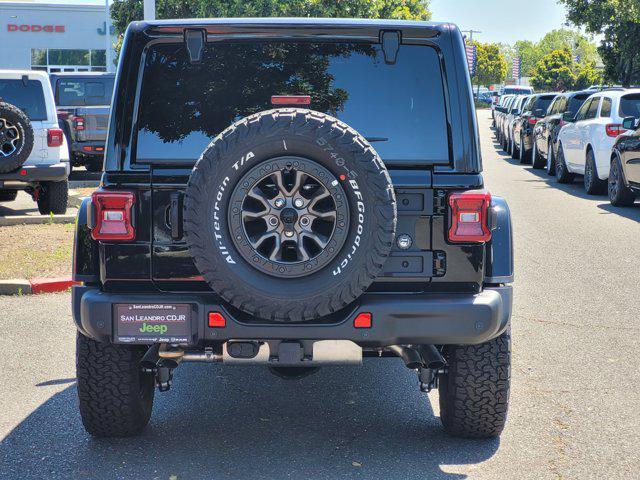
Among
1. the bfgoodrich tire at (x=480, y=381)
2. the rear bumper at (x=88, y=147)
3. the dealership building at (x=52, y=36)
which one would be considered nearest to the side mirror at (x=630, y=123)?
the rear bumper at (x=88, y=147)

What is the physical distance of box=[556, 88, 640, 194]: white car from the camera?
16.9 m

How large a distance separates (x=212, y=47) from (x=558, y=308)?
4627 millimetres

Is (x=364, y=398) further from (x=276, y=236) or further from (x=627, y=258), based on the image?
(x=627, y=258)

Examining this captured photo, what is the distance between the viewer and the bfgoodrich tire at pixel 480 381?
4984 mm

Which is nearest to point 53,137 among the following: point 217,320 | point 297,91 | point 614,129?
point 614,129

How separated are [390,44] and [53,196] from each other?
10090mm

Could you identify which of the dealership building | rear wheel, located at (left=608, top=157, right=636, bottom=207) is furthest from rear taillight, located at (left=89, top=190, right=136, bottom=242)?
the dealership building

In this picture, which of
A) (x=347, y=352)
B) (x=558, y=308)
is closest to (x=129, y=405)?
(x=347, y=352)

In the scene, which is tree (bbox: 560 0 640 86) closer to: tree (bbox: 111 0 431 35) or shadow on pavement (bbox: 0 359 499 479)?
tree (bbox: 111 0 431 35)

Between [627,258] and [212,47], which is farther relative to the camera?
[627,258]

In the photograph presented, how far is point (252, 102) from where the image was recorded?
486cm

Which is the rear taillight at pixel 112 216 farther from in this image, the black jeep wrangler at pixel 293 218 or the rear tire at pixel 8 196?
the rear tire at pixel 8 196

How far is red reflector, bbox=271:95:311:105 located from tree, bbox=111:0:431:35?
93.4 feet

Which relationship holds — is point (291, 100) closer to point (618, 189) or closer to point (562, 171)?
point (618, 189)
